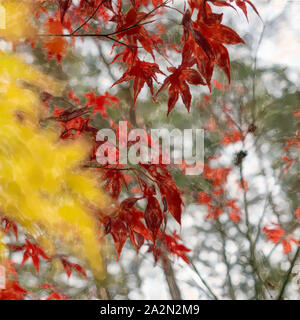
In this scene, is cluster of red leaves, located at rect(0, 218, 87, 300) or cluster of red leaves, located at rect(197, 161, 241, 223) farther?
cluster of red leaves, located at rect(197, 161, 241, 223)

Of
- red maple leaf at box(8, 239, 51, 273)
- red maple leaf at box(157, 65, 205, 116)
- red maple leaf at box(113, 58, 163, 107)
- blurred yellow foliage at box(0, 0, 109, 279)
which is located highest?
red maple leaf at box(113, 58, 163, 107)

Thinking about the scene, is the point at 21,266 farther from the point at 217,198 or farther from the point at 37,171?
the point at 217,198

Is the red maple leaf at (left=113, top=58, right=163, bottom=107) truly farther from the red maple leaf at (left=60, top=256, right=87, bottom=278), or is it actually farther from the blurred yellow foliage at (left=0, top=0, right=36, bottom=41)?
the red maple leaf at (left=60, top=256, right=87, bottom=278)

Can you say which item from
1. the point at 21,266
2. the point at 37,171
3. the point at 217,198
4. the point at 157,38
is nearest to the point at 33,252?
the point at 21,266

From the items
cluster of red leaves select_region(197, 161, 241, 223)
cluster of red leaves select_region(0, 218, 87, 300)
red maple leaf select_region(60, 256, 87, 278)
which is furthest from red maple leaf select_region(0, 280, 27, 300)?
cluster of red leaves select_region(197, 161, 241, 223)

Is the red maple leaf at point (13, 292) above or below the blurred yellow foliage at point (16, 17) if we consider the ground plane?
below

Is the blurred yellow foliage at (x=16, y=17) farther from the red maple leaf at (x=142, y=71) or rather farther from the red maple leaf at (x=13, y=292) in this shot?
the red maple leaf at (x=13, y=292)

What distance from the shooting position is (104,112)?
0.84 m

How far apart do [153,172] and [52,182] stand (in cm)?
24

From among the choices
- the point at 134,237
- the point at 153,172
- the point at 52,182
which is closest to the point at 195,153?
the point at 153,172

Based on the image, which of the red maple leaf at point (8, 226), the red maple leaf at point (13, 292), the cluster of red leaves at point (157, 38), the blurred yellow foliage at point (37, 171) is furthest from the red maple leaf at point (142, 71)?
the red maple leaf at point (13, 292)

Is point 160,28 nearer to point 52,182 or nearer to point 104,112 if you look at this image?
point 104,112

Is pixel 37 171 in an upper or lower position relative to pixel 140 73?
lower

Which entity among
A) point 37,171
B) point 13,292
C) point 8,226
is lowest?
point 13,292
